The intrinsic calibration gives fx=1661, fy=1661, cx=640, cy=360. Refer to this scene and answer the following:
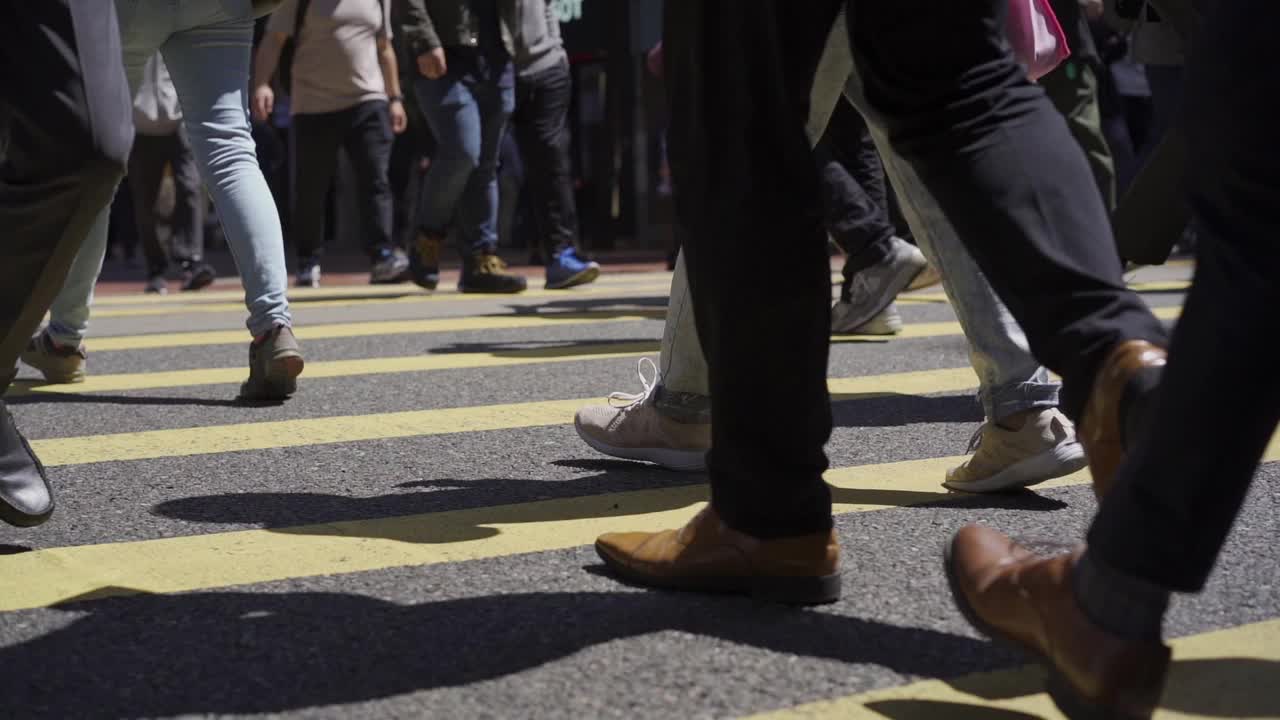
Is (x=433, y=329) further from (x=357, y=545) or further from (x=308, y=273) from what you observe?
(x=357, y=545)

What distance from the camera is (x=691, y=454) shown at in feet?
10.7

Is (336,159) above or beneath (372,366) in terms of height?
above

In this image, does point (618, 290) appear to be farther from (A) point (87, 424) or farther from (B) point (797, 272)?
(B) point (797, 272)

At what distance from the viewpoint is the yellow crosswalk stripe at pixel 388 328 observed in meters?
6.18

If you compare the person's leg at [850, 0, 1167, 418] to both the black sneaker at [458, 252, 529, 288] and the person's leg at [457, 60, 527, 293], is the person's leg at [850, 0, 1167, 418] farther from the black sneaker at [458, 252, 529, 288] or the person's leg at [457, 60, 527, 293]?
the black sneaker at [458, 252, 529, 288]

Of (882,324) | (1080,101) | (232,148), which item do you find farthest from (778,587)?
(1080,101)

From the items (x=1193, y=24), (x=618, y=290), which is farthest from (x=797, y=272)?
(x=618, y=290)

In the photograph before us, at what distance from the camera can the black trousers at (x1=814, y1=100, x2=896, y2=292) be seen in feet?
17.9

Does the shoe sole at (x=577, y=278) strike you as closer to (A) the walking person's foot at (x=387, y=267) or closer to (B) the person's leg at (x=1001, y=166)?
(A) the walking person's foot at (x=387, y=267)

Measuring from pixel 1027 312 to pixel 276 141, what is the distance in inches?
549

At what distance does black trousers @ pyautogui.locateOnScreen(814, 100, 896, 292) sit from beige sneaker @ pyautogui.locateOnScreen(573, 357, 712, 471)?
2.13m

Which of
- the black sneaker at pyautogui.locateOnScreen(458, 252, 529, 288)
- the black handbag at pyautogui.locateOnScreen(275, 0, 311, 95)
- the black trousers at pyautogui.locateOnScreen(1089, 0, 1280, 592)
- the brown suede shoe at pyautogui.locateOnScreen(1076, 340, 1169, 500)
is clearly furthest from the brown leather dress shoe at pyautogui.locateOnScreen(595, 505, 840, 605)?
the black handbag at pyautogui.locateOnScreen(275, 0, 311, 95)

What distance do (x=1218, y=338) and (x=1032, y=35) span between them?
5.67 feet

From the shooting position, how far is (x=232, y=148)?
14.4 ft
